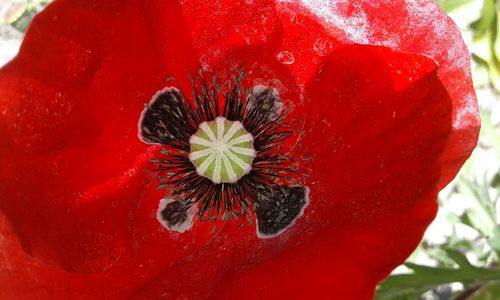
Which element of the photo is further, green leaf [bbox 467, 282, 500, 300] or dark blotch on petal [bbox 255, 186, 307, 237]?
green leaf [bbox 467, 282, 500, 300]

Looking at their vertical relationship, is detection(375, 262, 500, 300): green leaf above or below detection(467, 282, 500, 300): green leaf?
above

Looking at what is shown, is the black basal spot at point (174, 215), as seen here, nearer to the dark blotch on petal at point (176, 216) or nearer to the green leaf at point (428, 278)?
the dark blotch on petal at point (176, 216)

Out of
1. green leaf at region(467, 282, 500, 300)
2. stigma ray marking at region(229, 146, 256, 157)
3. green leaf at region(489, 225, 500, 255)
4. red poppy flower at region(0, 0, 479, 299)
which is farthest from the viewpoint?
green leaf at region(489, 225, 500, 255)

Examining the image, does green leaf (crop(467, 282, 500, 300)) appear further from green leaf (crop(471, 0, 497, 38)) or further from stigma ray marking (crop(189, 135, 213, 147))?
green leaf (crop(471, 0, 497, 38))


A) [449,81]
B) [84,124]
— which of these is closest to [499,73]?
[449,81]

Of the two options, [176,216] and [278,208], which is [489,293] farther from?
[176,216]

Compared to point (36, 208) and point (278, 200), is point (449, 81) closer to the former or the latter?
point (278, 200)

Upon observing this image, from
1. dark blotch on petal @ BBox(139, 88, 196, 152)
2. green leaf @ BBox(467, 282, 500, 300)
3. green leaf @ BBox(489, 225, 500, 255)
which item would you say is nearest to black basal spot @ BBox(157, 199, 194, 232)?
dark blotch on petal @ BBox(139, 88, 196, 152)
